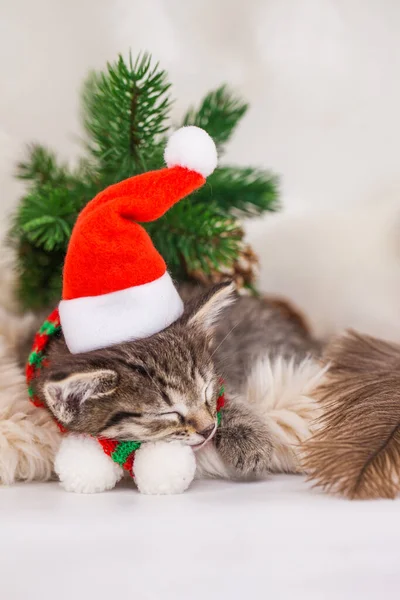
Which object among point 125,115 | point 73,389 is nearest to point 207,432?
point 73,389

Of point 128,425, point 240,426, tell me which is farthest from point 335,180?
point 128,425

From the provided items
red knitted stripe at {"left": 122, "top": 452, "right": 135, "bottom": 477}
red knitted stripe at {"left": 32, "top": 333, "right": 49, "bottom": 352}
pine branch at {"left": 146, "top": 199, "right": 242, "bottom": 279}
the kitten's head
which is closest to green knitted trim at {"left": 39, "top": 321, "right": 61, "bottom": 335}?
red knitted stripe at {"left": 32, "top": 333, "right": 49, "bottom": 352}

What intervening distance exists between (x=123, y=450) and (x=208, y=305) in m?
0.21

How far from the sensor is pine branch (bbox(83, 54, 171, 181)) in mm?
1137

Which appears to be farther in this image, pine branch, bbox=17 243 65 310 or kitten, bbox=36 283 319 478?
pine branch, bbox=17 243 65 310

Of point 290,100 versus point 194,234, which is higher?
point 290,100

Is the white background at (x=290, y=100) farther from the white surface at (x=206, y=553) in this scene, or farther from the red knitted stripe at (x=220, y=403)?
the white surface at (x=206, y=553)

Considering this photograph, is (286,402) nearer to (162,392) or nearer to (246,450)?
(246,450)

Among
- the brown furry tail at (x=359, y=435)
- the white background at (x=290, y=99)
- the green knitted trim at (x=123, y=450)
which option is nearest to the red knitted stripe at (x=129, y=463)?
the green knitted trim at (x=123, y=450)

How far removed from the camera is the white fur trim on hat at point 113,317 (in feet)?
2.89

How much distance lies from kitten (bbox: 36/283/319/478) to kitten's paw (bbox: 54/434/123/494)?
1.4 inches

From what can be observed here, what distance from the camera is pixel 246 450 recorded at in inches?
36.1

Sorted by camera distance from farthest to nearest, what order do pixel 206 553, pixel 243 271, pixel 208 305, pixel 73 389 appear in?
pixel 243 271 → pixel 208 305 → pixel 73 389 → pixel 206 553

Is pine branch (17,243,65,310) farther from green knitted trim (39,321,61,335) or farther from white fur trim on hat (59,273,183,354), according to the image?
white fur trim on hat (59,273,183,354)
